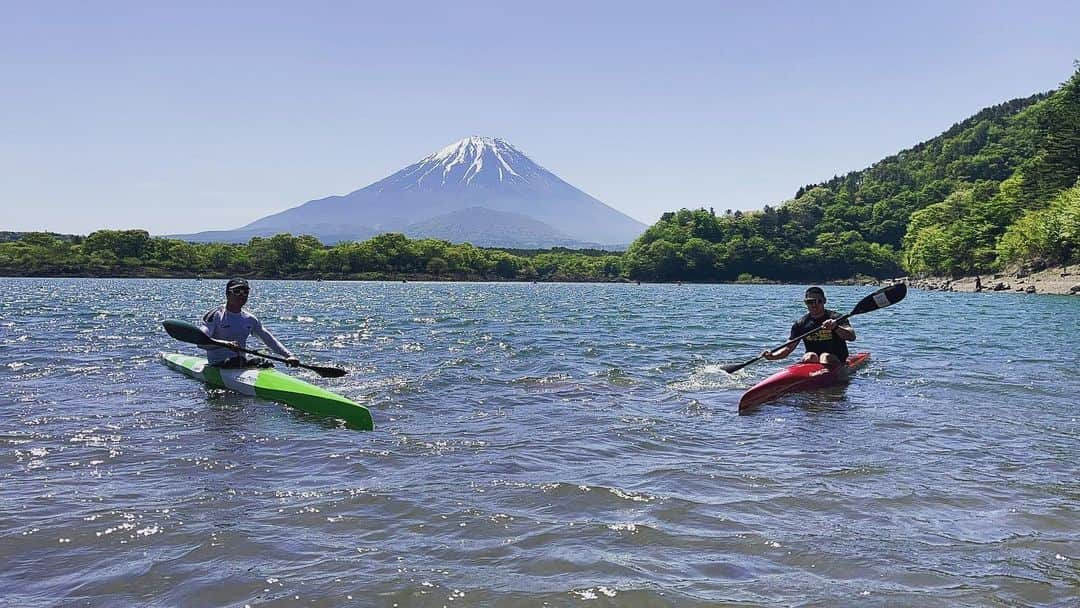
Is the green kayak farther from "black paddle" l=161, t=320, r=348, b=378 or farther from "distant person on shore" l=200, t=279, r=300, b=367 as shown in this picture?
"black paddle" l=161, t=320, r=348, b=378

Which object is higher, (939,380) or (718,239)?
(718,239)

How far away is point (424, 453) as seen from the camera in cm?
862

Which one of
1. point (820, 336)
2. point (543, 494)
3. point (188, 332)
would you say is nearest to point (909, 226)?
point (820, 336)

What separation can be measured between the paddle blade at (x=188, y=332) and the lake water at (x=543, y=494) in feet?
3.11

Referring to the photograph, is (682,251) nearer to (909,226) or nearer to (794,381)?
(909,226)

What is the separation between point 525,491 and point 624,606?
8.36ft

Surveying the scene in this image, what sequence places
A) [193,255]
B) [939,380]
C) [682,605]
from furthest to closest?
[193,255], [939,380], [682,605]

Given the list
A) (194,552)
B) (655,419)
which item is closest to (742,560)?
(194,552)

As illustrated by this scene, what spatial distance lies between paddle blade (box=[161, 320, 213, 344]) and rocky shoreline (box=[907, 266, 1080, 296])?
60.2 meters

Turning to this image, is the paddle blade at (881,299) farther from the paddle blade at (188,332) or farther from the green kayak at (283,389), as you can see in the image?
the paddle blade at (188,332)

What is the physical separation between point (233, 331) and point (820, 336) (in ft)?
37.3

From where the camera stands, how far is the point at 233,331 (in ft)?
44.5

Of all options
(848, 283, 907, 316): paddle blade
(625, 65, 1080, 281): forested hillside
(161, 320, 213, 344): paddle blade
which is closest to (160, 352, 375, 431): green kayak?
(161, 320, 213, 344): paddle blade

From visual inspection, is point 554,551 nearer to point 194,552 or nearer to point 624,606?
point 624,606
